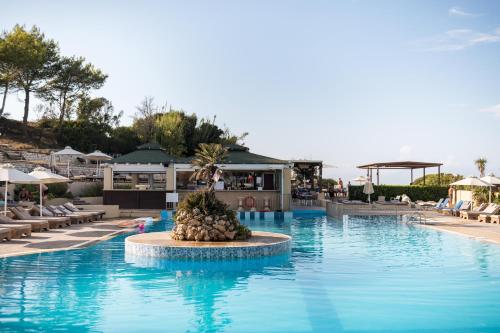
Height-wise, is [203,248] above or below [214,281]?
above

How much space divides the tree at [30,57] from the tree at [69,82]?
2.11ft

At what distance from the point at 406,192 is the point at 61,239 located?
23.8m

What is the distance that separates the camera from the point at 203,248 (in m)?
12.1

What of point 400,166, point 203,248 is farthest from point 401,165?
point 203,248

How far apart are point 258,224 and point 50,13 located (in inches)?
528

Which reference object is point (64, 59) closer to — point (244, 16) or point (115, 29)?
point (115, 29)

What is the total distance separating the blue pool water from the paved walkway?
0.54 m

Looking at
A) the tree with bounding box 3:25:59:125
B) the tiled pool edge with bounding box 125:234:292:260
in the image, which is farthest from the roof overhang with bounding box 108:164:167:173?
the tree with bounding box 3:25:59:125

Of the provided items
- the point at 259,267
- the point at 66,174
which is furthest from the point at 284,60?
the point at 259,267

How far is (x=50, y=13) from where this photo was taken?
23078mm

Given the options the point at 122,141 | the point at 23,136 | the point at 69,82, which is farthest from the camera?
the point at 69,82

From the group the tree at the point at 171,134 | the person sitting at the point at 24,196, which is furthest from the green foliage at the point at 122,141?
the person sitting at the point at 24,196

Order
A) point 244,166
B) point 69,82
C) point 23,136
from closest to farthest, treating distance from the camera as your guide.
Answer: point 244,166 → point 23,136 → point 69,82

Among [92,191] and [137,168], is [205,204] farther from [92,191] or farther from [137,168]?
[92,191]
